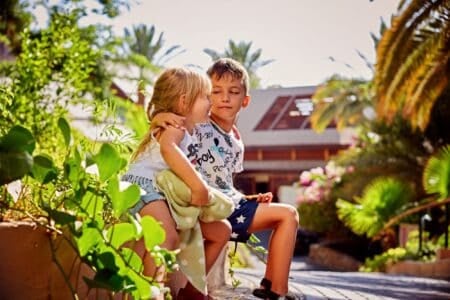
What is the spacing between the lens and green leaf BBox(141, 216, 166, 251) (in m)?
1.57

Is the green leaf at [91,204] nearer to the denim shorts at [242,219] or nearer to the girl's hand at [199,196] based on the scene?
the girl's hand at [199,196]

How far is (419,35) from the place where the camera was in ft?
35.9

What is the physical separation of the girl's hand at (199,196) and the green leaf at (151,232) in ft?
2.74

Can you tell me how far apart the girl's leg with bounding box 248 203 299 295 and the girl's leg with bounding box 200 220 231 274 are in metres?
0.42

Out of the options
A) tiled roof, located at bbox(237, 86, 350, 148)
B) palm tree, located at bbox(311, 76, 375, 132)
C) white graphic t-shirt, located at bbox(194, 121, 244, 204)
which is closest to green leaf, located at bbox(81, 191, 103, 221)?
white graphic t-shirt, located at bbox(194, 121, 244, 204)

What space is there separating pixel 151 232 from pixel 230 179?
1619 mm

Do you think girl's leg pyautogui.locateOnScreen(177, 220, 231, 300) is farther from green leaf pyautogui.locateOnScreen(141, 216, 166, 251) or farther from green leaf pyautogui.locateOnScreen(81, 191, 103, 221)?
green leaf pyautogui.locateOnScreen(141, 216, 166, 251)

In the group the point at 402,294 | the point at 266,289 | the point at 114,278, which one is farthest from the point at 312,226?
the point at 114,278

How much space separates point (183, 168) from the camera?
2.41 metres

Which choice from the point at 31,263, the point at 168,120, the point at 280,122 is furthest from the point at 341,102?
the point at 31,263

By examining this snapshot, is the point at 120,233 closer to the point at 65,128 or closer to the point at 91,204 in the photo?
the point at 91,204

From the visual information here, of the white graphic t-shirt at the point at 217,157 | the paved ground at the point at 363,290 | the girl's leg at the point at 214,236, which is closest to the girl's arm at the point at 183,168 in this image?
the girl's leg at the point at 214,236

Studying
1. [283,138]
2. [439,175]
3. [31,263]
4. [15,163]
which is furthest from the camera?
[283,138]

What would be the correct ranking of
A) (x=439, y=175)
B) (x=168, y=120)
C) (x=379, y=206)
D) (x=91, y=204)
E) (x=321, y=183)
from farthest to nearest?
1. (x=321, y=183)
2. (x=379, y=206)
3. (x=439, y=175)
4. (x=168, y=120)
5. (x=91, y=204)
